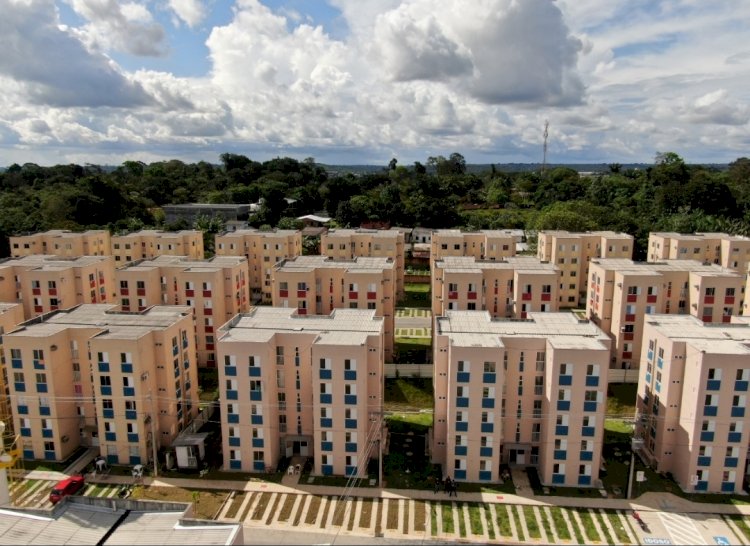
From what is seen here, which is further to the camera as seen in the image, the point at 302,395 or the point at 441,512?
the point at 302,395

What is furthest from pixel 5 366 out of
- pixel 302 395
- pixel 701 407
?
pixel 701 407

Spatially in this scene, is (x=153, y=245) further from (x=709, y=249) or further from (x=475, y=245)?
(x=709, y=249)

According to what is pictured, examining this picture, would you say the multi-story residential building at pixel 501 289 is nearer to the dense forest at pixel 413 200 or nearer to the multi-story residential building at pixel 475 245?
the multi-story residential building at pixel 475 245

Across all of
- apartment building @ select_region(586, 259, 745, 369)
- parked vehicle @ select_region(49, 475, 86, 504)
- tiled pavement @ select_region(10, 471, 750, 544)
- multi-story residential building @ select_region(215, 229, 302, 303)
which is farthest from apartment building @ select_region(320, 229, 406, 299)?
parked vehicle @ select_region(49, 475, 86, 504)

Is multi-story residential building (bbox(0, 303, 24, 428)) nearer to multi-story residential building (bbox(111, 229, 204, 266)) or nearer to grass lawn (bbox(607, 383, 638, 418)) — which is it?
multi-story residential building (bbox(111, 229, 204, 266))

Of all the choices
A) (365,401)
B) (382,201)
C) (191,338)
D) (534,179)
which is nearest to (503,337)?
(365,401)

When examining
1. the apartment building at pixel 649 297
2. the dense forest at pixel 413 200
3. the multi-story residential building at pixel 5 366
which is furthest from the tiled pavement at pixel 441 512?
the dense forest at pixel 413 200

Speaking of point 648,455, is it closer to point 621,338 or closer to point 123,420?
point 621,338

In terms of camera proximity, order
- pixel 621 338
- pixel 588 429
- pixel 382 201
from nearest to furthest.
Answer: pixel 588 429, pixel 621 338, pixel 382 201
